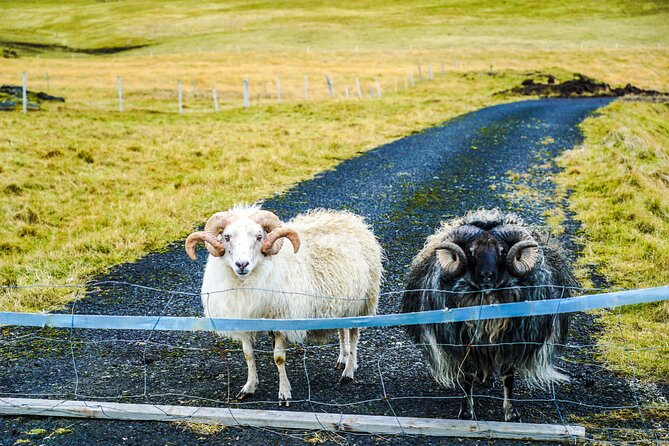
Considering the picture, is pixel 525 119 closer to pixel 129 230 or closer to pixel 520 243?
pixel 129 230

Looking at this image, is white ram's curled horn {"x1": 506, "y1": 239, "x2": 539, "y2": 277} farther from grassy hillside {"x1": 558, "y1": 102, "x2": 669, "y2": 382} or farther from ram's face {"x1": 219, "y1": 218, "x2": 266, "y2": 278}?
ram's face {"x1": 219, "y1": 218, "x2": 266, "y2": 278}

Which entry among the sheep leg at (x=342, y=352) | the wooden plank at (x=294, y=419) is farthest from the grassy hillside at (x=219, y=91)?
the sheep leg at (x=342, y=352)

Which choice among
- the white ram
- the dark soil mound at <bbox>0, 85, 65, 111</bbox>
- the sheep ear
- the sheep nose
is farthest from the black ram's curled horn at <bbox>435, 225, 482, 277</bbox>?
the dark soil mound at <bbox>0, 85, 65, 111</bbox>

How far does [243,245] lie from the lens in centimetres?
643

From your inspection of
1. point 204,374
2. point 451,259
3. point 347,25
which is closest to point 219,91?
→ point 204,374

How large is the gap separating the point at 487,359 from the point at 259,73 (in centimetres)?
5627

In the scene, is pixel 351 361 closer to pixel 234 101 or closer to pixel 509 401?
pixel 509 401

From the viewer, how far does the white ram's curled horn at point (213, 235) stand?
6.48m

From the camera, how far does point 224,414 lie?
6074mm

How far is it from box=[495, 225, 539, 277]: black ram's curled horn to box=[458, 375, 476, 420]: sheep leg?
1.27 m

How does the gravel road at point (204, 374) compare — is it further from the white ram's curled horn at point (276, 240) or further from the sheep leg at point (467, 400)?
the white ram's curled horn at point (276, 240)

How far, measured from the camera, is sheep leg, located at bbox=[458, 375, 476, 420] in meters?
6.23

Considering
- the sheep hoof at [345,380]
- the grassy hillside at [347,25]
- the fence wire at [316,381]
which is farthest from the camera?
the grassy hillside at [347,25]

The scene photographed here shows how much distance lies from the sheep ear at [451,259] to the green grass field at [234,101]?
8.99 feet
